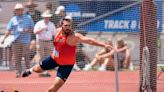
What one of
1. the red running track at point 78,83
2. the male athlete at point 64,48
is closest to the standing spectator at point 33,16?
the red running track at point 78,83

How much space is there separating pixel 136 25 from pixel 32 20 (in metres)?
2.21

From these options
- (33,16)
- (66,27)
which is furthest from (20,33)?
(66,27)

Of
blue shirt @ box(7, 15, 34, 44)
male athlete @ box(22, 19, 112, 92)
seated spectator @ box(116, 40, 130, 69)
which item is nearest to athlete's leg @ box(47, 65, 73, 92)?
male athlete @ box(22, 19, 112, 92)

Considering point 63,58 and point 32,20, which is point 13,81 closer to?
point 32,20

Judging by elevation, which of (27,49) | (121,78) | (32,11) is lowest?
(121,78)

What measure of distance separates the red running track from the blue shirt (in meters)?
0.97

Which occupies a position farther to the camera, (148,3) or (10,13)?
(10,13)

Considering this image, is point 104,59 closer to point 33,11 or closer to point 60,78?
point 33,11

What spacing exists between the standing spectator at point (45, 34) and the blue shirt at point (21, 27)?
0.19 meters

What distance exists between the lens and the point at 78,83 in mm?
13492

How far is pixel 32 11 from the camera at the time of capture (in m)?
13.1

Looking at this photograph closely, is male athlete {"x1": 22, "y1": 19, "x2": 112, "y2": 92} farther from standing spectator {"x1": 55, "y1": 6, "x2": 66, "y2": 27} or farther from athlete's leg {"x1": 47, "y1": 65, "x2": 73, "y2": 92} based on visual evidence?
standing spectator {"x1": 55, "y1": 6, "x2": 66, "y2": 27}

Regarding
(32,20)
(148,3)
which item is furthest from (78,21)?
(148,3)

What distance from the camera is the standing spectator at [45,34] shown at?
13132 millimetres
